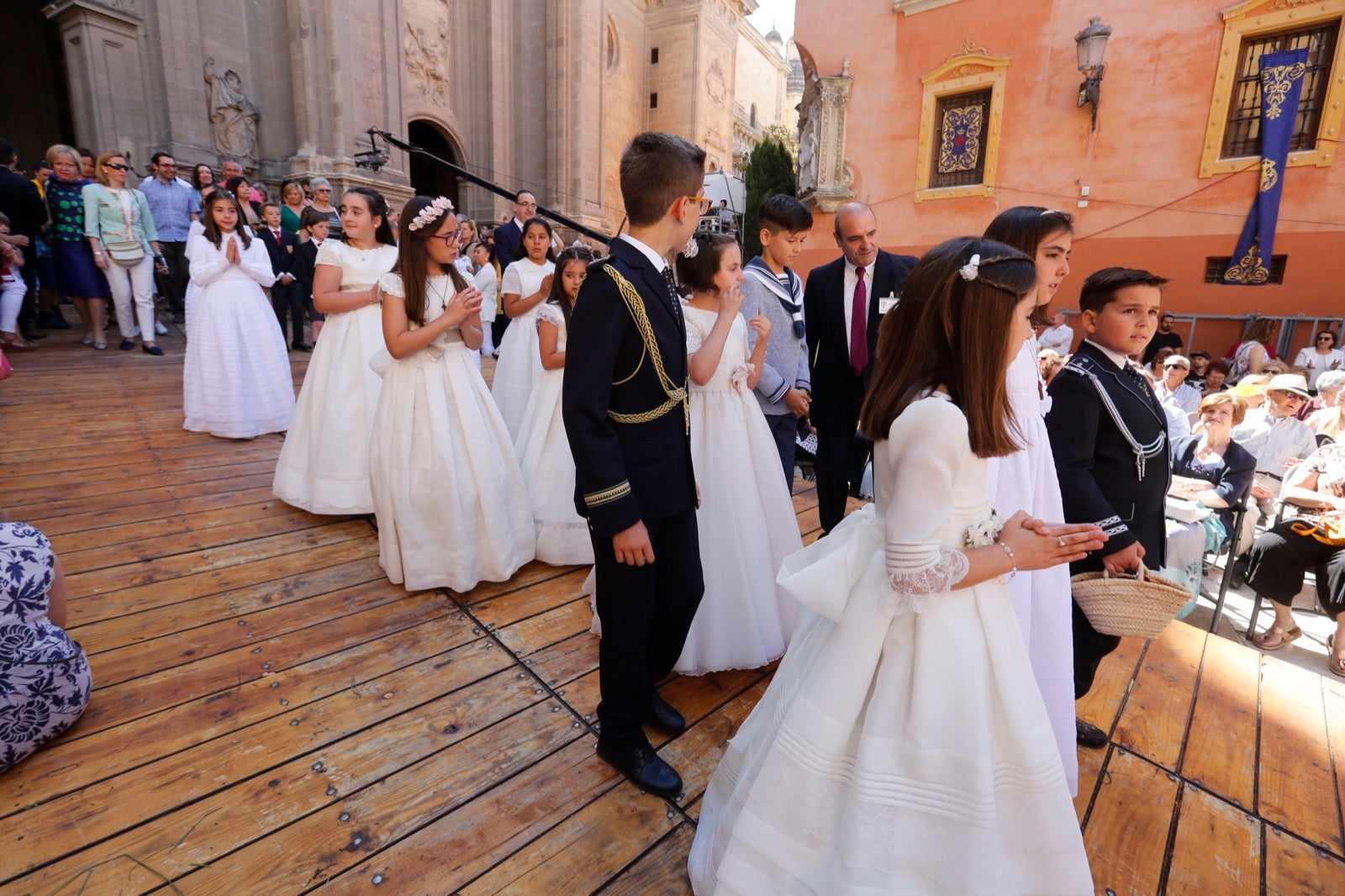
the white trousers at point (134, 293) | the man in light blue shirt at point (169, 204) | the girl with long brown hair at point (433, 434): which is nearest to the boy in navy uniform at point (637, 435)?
the girl with long brown hair at point (433, 434)

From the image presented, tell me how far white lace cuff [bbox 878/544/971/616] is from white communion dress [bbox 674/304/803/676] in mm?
1247

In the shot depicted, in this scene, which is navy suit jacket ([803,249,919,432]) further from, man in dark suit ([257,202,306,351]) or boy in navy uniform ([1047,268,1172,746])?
man in dark suit ([257,202,306,351])

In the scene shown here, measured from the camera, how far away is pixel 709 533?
8.51ft

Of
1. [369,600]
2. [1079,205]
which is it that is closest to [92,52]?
[369,600]

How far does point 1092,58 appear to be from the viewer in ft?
34.8

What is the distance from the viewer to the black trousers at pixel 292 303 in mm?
7992

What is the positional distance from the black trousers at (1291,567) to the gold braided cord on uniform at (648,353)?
4377 millimetres

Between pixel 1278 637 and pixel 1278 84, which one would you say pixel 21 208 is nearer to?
pixel 1278 637

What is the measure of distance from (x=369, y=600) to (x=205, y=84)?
12.1 metres

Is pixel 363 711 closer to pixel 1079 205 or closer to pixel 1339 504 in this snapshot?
pixel 1339 504

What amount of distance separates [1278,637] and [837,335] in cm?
366

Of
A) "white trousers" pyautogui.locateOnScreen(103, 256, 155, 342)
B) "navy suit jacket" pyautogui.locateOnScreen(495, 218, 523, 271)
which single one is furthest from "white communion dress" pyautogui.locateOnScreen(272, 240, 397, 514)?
"navy suit jacket" pyautogui.locateOnScreen(495, 218, 523, 271)

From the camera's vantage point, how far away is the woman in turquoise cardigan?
650 centimetres

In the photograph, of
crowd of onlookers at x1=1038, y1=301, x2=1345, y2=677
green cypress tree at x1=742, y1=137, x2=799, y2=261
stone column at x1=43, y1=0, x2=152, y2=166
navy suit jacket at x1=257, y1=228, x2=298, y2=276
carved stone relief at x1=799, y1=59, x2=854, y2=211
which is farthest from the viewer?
green cypress tree at x1=742, y1=137, x2=799, y2=261
